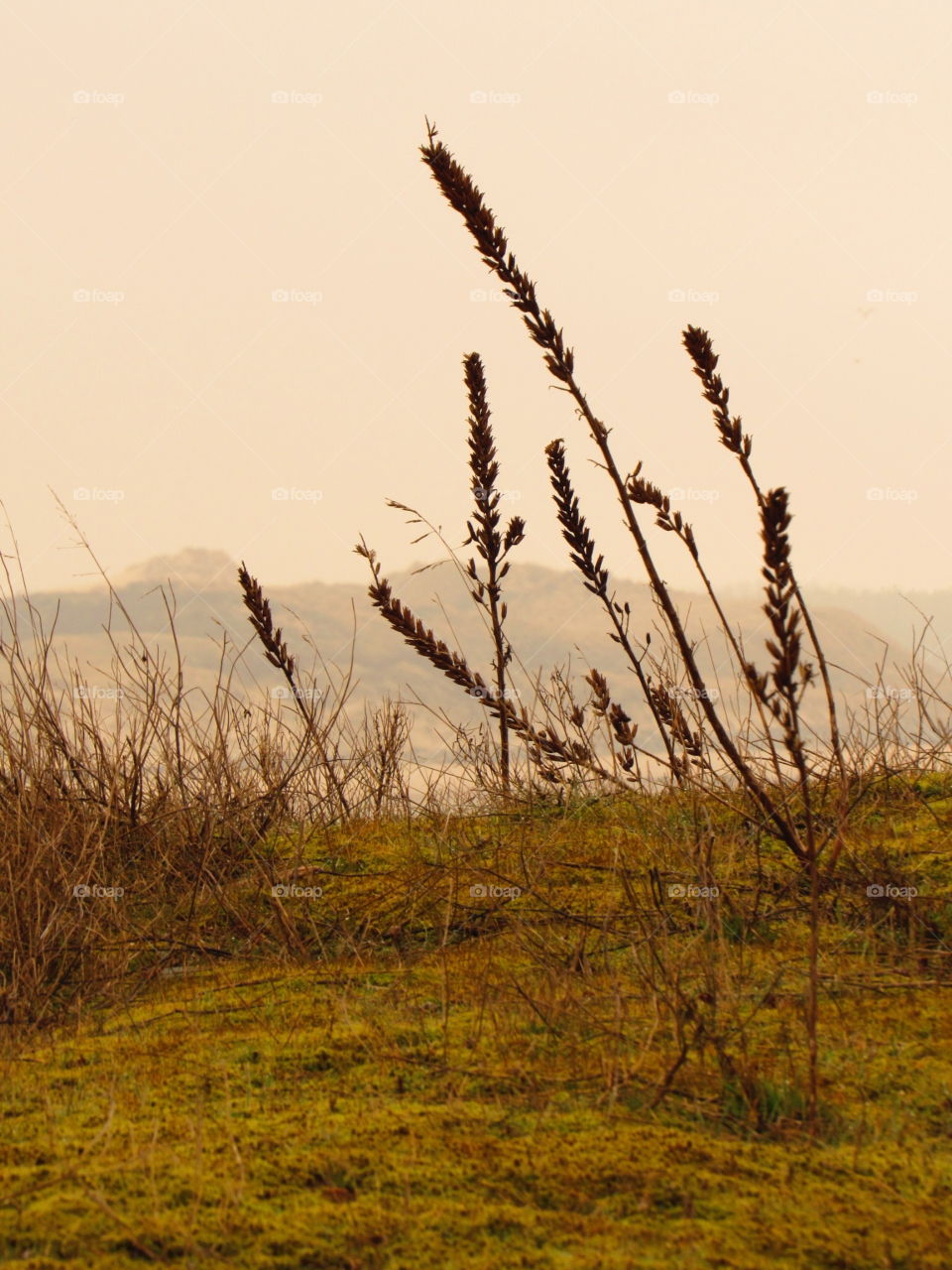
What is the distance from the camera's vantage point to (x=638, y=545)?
12.1 feet

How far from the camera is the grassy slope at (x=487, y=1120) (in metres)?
1.87

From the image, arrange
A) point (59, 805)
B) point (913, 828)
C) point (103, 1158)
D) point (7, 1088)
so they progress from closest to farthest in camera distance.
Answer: point (103, 1158) → point (7, 1088) → point (913, 828) → point (59, 805)

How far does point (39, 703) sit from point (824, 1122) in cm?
408

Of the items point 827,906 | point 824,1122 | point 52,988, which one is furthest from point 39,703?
point 824,1122

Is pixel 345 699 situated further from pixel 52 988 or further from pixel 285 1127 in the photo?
pixel 285 1127

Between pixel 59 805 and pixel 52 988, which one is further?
pixel 59 805

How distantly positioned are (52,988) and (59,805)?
1.32 meters

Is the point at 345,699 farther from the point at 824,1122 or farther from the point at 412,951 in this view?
the point at 824,1122

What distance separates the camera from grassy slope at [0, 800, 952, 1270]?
187cm

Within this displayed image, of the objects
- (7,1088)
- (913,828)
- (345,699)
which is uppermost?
(345,699)

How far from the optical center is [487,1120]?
228 cm

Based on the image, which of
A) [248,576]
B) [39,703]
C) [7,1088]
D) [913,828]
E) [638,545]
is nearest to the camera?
[7,1088]

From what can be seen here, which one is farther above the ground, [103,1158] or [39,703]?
[39,703]

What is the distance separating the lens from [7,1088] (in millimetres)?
2730
